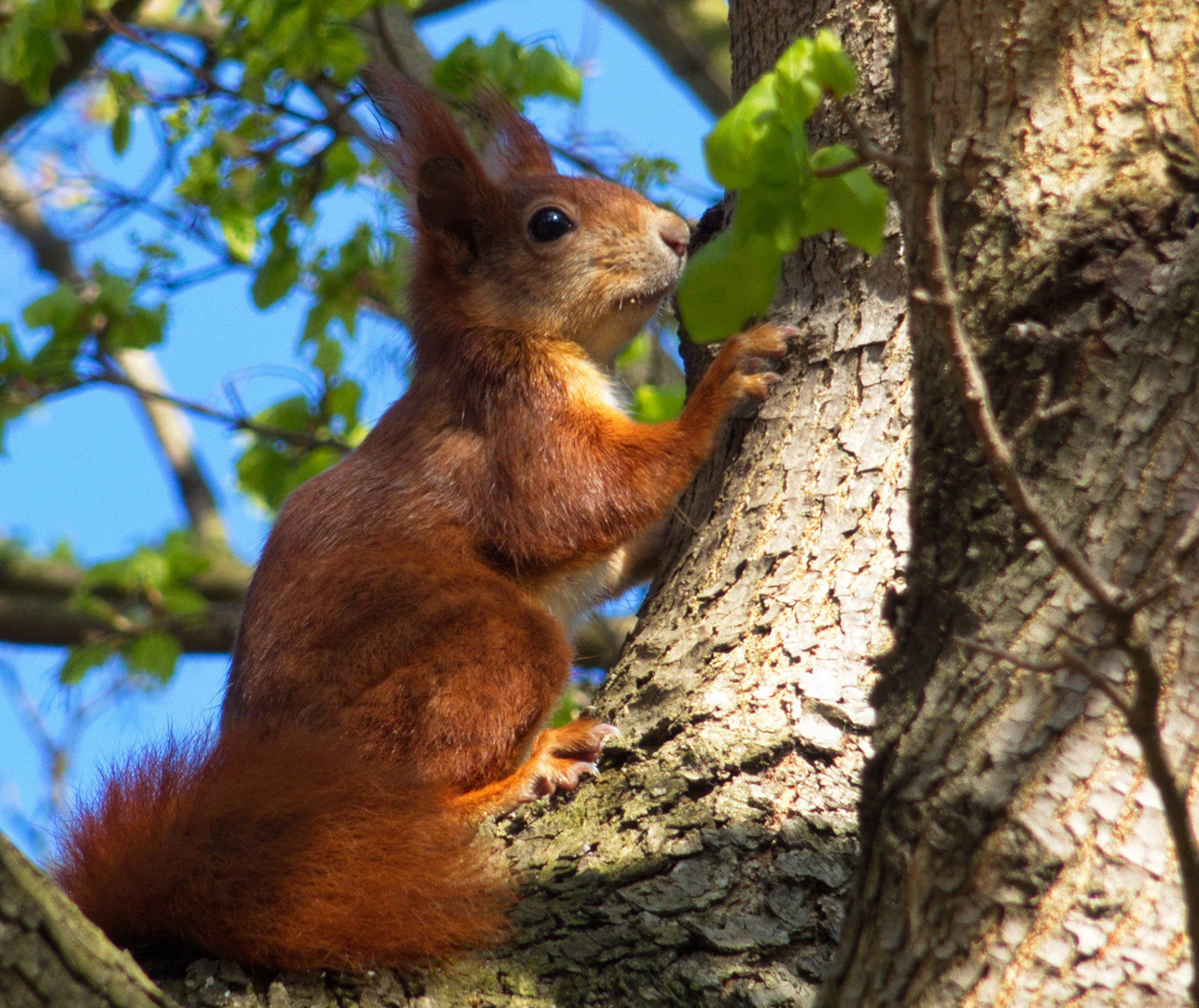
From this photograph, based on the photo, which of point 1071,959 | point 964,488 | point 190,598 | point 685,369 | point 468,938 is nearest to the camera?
point 1071,959

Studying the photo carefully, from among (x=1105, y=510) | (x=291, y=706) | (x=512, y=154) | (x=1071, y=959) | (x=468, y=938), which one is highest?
(x=512, y=154)

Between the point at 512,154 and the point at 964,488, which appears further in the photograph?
the point at 512,154

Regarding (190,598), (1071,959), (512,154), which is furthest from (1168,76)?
(190,598)

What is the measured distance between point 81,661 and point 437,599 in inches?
107

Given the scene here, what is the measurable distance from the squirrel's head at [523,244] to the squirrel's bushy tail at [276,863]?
190 centimetres

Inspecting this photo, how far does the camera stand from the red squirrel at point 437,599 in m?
2.27

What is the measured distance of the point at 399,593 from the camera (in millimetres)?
3211

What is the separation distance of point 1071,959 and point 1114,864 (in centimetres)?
13

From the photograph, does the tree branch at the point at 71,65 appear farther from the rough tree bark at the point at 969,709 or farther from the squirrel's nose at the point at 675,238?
the rough tree bark at the point at 969,709

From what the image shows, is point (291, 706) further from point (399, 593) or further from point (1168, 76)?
point (1168, 76)

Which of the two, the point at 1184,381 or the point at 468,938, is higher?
the point at 1184,381

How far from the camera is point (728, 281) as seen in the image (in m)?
1.56

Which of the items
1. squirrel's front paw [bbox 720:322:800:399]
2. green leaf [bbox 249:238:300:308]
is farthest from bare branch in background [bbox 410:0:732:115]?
squirrel's front paw [bbox 720:322:800:399]

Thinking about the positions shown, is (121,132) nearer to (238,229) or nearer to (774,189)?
(238,229)
